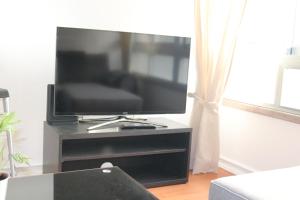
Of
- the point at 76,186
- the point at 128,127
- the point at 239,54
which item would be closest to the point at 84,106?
the point at 128,127

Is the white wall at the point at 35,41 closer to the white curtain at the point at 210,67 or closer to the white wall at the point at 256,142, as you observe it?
the white curtain at the point at 210,67

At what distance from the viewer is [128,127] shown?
2.69m

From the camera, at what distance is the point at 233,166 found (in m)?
3.29

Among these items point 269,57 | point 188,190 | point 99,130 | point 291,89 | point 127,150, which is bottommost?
point 188,190

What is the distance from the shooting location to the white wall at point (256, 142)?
2.77 meters

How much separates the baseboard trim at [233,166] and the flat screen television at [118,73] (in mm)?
778

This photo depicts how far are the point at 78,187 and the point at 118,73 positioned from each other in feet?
4.56

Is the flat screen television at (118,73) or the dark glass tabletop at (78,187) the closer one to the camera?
the dark glass tabletop at (78,187)

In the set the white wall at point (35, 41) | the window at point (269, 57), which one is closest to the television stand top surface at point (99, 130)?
the white wall at point (35, 41)

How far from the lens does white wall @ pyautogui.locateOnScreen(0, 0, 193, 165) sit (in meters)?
2.69

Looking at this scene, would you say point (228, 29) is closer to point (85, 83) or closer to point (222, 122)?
point (222, 122)

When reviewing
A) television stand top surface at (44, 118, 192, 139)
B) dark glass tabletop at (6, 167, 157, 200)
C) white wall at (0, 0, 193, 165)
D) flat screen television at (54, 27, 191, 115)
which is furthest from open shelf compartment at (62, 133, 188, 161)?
dark glass tabletop at (6, 167, 157, 200)

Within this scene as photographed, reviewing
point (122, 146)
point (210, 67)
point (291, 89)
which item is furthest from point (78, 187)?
point (291, 89)

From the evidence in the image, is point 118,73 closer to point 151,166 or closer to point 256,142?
point 151,166
